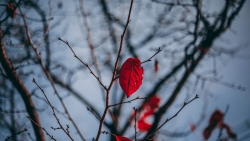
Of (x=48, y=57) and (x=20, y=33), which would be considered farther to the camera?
(x=48, y=57)

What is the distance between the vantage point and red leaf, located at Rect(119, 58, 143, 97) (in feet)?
6.47

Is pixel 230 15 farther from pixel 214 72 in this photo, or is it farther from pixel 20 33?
pixel 20 33

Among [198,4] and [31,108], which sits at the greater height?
[198,4]

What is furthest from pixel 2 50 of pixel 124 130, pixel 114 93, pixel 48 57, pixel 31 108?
pixel 124 130

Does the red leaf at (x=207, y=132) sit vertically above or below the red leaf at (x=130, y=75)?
below

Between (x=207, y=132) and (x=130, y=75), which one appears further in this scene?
(x=207, y=132)

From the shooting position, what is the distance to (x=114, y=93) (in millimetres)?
5836

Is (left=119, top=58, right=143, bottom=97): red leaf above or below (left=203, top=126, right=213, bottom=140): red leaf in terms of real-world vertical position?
above

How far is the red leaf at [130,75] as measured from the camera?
6.47ft

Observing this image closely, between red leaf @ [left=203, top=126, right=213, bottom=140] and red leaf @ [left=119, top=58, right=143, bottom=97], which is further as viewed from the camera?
red leaf @ [left=203, top=126, right=213, bottom=140]

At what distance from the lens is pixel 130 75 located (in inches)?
79.0

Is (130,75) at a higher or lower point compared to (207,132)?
higher

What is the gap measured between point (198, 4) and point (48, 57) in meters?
4.06

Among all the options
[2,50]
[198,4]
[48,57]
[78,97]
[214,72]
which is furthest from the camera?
[78,97]
